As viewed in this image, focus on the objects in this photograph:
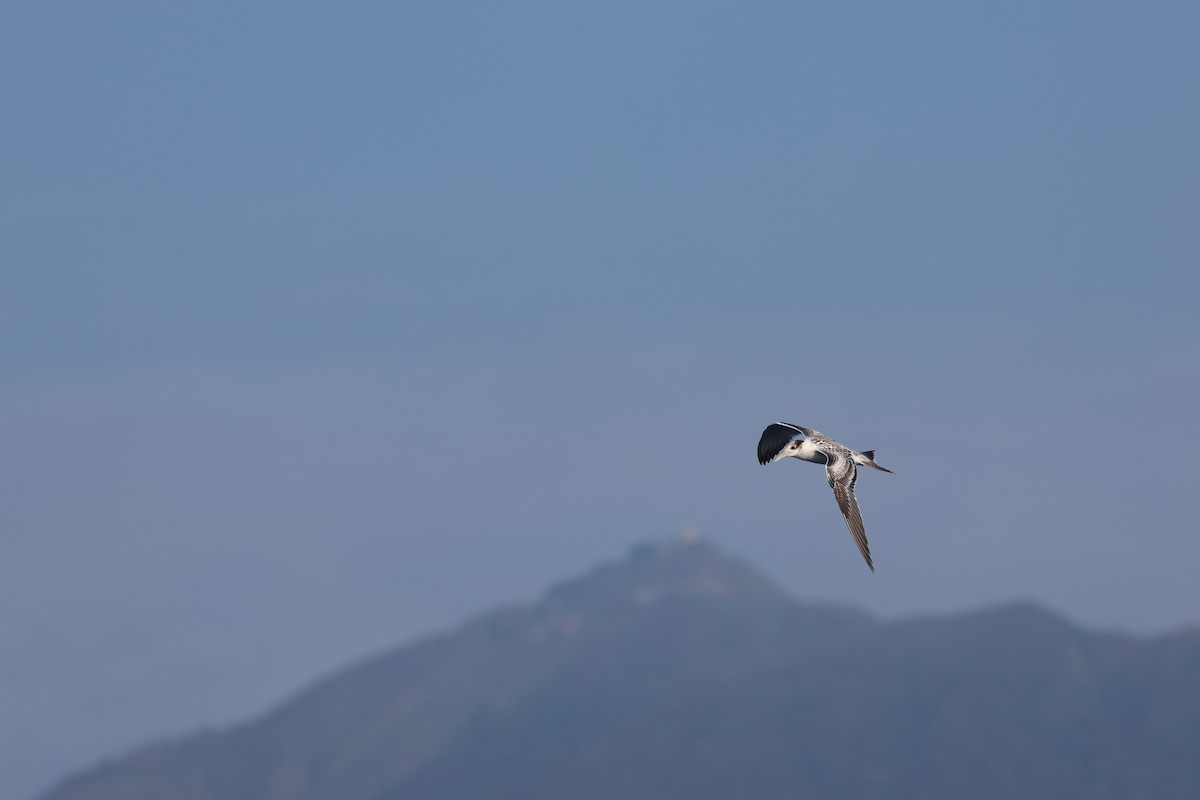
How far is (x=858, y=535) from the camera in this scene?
62.8m

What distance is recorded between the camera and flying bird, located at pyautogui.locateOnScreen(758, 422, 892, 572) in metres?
65.3

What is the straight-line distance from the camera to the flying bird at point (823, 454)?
214ft

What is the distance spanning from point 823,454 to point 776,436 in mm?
1689

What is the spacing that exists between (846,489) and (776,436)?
3086 mm

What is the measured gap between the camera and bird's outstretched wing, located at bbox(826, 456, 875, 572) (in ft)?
209

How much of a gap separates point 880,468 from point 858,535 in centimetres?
224

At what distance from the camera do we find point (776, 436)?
67000 millimetres

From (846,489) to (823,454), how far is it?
5.38ft

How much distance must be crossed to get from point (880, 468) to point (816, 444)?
13.6 feet

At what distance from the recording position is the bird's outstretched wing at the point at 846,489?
209 feet

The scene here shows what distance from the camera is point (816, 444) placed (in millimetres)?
66812

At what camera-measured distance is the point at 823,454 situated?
6669 centimetres

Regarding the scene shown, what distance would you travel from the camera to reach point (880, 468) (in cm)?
6306

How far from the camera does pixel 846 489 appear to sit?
65.7m
